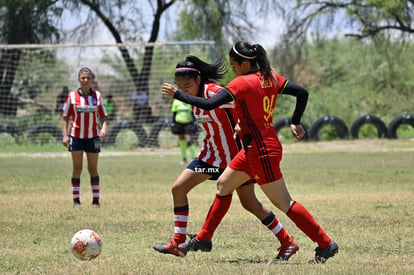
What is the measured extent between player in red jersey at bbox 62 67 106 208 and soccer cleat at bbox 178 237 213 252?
4.63 meters

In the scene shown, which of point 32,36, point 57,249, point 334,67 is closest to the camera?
point 57,249

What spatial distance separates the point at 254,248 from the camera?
8.48 meters

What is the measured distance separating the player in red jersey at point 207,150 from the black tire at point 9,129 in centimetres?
1863

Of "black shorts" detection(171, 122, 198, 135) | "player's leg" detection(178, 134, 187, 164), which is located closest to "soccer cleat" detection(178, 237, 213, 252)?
"player's leg" detection(178, 134, 187, 164)

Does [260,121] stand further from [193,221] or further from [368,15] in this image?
[368,15]

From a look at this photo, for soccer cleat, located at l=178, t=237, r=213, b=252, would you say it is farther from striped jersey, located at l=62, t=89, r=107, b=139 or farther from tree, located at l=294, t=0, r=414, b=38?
tree, located at l=294, t=0, r=414, b=38

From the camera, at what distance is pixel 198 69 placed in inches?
318

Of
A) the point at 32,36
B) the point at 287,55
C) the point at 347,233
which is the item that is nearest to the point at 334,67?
the point at 287,55

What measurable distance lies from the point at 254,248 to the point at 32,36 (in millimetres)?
23863

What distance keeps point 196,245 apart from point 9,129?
62.4ft

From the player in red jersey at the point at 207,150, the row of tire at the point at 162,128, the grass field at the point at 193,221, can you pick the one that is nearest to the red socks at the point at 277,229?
the player in red jersey at the point at 207,150

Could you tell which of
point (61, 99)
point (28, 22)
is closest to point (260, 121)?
point (61, 99)

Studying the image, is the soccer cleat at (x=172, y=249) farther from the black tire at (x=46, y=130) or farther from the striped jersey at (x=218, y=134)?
the black tire at (x=46, y=130)

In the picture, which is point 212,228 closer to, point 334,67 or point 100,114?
point 100,114
